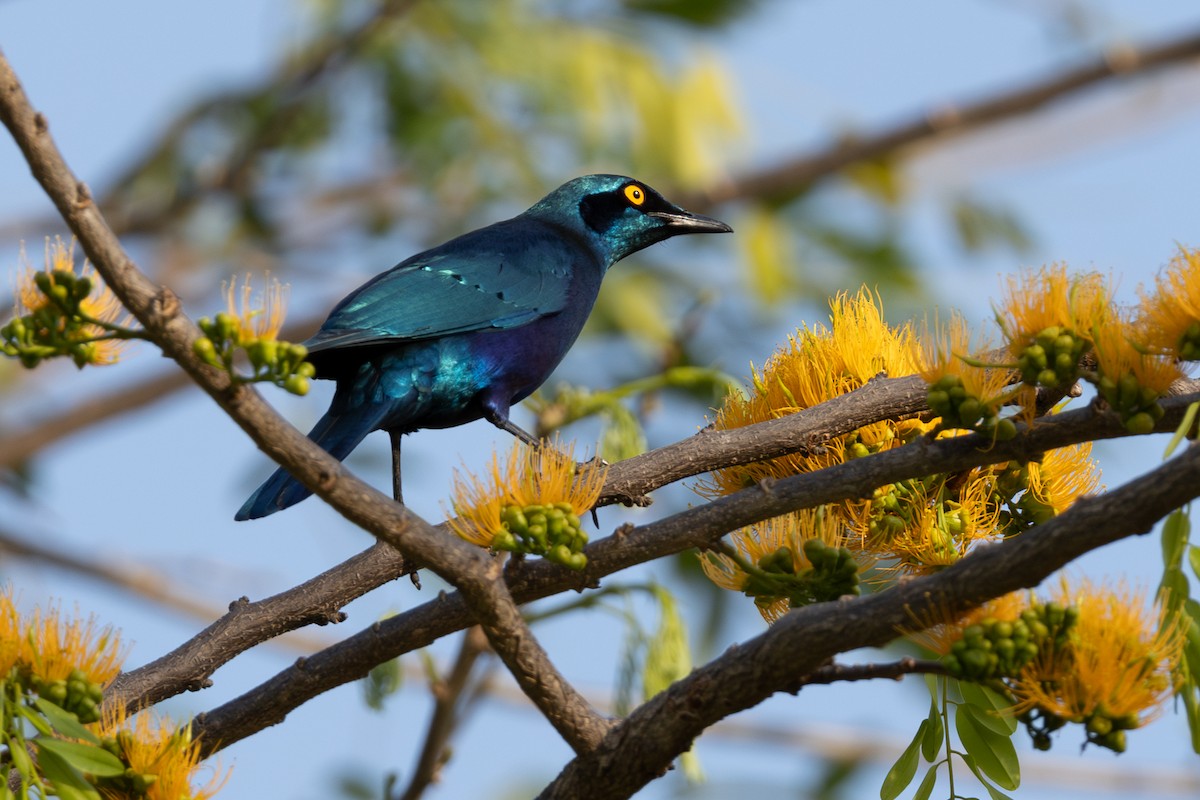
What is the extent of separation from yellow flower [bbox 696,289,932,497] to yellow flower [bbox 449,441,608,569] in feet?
2.00

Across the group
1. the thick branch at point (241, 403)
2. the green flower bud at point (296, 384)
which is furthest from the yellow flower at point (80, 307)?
the green flower bud at point (296, 384)

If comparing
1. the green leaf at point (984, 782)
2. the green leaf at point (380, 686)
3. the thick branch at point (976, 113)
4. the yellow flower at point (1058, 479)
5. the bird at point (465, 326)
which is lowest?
the green leaf at point (984, 782)

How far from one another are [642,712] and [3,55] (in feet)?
4.74

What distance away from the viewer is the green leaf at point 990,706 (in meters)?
2.47

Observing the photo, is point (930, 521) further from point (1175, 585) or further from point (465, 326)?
point (465, 326)

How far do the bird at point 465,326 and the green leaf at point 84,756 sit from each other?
4.37ft

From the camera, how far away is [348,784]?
257 inches

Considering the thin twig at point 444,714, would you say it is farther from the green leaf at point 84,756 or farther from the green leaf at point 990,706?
the green leaf at point 990,706

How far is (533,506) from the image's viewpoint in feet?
8.39

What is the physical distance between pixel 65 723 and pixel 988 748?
156cm

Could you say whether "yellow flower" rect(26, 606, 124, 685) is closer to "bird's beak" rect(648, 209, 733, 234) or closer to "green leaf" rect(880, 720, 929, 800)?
"green leaf" rect(880, 720, 929, 800)

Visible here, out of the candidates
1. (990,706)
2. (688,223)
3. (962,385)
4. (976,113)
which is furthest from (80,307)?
(976,113)

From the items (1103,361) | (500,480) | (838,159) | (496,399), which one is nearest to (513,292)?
(496,399)

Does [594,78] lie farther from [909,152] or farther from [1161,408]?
[1161,408]
